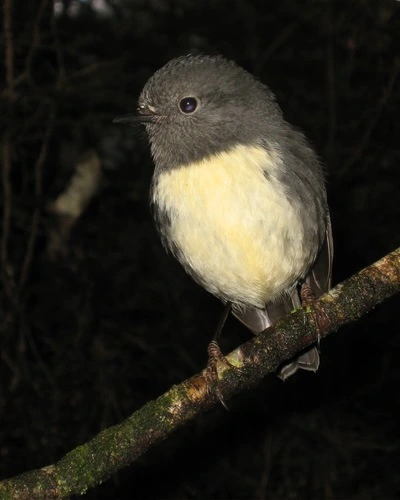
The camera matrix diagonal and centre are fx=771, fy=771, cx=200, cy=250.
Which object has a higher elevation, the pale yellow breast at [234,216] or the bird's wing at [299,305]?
the pale yellow breast at [234,216]

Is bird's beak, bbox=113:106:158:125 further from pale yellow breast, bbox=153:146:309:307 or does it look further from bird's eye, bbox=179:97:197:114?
pale yellow breast, bbox=153:146:309:307

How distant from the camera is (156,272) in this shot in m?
6.73

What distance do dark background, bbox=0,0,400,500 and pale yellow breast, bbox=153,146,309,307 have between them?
2.05 metres

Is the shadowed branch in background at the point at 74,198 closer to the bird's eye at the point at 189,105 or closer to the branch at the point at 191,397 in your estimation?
the bird's eye at the point at 189,105

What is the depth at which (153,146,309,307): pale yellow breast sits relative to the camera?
3.84 metres

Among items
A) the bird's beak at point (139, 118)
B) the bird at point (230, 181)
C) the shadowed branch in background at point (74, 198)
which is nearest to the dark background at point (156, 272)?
the shadowed branch in background at point (74, 198)

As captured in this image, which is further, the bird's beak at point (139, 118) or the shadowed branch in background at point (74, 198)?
the shadowed branch in background at point (74, 198)

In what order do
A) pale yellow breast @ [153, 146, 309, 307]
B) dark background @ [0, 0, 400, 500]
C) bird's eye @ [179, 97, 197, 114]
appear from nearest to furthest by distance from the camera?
1. pale yellow breast @ [153, 146, 309, 307]
2. bird's eye @ [179, 97, 197, 114]
3. dark background @ [0, 0, 400, 500]

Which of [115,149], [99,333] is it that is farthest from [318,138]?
[99,333]

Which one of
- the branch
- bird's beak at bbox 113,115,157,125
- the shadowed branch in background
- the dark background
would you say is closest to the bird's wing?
the branch

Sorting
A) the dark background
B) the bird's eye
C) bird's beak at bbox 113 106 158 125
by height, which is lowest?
the dark background

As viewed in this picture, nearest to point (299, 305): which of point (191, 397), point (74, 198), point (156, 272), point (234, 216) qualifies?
point (234, 216)

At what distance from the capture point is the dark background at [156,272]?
19.1ft

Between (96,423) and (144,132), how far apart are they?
8.42 feet
